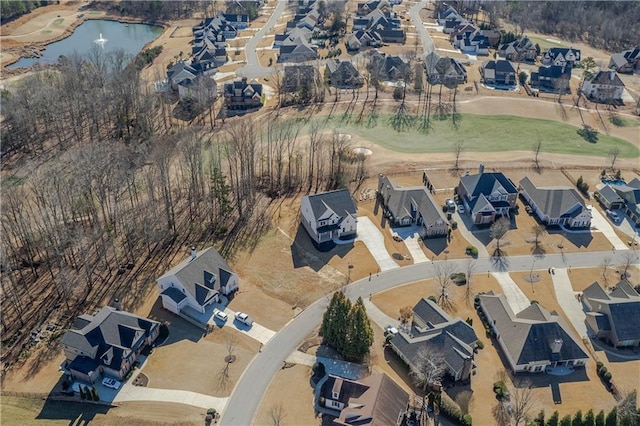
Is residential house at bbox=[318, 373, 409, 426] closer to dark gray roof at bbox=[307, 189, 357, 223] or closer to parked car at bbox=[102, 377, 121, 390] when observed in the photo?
parked car at bbox=[102, 377, 121, 390]

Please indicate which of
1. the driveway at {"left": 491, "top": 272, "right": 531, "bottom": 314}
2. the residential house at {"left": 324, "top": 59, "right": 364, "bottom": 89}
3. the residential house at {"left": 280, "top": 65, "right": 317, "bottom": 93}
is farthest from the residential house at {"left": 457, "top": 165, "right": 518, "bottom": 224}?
the residential house at {"left": 324, "top": 59, "right": 364, "bottom": 89}

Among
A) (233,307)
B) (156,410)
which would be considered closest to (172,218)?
(233,307)

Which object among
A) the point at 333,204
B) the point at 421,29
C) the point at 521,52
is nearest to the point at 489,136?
the point at 333,204

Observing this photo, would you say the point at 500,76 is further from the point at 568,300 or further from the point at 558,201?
the point at 568,300

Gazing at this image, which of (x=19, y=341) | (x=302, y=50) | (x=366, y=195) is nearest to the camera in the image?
(x=19, y=341)

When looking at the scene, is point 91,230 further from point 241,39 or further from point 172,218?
point 241,39

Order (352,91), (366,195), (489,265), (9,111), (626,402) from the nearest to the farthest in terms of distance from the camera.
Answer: (626,402), (489,265), (366,195), (9,111), (352,91)
